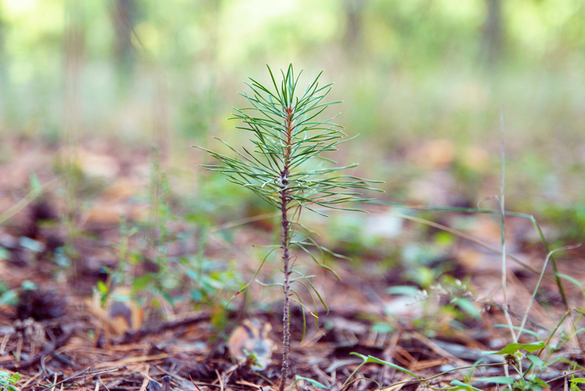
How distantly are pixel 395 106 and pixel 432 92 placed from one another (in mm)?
1267

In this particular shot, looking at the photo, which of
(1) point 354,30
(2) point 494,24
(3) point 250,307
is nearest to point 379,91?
(1) point 354,30

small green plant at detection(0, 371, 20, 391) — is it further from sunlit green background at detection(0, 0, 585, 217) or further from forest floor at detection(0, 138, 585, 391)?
sunlit green background at detection(0, 0, 585, 217)

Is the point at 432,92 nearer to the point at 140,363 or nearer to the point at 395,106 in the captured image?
the point at 395,106

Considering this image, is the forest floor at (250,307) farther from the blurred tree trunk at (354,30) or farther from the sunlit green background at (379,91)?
the blurred tree trunk at (354,30)

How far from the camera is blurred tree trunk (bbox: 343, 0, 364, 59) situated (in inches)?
146

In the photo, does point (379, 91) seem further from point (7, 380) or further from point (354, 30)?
point (7, 380)

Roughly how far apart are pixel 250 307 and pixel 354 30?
3433 millimetres

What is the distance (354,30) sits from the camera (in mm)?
3779


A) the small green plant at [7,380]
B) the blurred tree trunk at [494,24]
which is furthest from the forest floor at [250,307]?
the blurred tree trunk at [494,24]

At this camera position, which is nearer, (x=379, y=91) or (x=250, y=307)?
(x=250, y=307)

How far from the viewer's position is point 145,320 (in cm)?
114

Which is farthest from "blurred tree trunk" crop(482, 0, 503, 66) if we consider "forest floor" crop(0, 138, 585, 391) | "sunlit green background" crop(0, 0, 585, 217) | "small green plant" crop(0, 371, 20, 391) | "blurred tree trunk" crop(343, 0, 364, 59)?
"small green plant" crop(0, 371, 20, 391)

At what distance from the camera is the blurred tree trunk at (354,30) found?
3.71 m

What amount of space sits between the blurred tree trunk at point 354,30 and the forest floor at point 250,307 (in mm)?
2207
